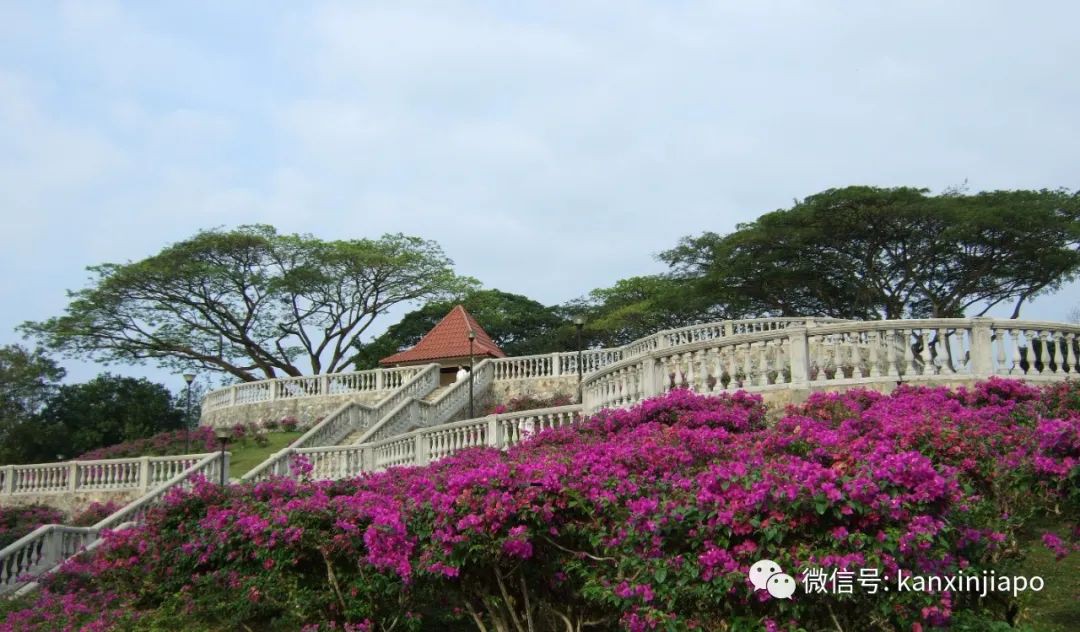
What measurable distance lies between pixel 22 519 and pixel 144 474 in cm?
274

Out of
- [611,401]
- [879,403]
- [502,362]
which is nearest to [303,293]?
[502,362]

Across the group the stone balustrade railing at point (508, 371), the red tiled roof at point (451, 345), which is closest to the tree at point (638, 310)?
the red tiled roof at point (451, 345)

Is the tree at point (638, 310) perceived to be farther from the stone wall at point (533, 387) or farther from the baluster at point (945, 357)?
the baluster at point (945, 357)

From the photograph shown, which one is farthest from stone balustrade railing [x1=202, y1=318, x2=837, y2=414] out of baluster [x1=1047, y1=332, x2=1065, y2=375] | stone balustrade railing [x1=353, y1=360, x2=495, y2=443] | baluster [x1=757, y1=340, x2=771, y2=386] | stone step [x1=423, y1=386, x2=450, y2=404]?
baluster [x1=757, y1=340, x2=771, y2=386]

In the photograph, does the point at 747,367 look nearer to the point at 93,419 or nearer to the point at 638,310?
the point at 638,310

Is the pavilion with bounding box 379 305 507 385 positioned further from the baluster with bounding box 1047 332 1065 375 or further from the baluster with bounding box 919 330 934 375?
the baluster with bounding box 1047 332 1065 375

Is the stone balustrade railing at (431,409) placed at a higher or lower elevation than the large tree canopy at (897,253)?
lower

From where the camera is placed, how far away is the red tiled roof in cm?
3412

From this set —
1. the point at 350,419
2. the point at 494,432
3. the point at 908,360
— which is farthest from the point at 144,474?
the point at 908,360

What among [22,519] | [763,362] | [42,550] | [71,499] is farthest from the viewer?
[71,499]

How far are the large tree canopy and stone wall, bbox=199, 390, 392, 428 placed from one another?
15.9m

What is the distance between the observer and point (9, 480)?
24781 mm

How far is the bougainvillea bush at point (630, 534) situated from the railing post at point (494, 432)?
5.91 metres

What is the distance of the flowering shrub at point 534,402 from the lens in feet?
91.1
